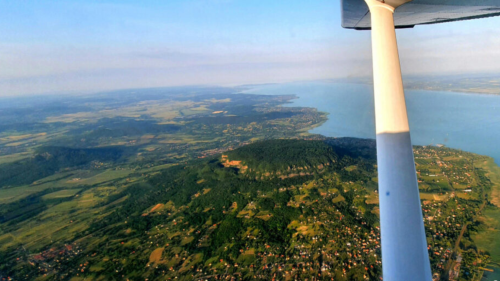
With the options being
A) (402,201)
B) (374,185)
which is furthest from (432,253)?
(402,201)

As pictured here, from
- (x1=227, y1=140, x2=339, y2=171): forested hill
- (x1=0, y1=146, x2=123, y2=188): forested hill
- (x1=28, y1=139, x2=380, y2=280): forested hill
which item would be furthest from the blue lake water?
(x1=0, y1=146, x2=123, y2=188): forested hill

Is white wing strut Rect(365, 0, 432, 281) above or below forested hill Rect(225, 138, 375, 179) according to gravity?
above

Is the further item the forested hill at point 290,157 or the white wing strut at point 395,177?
the forested hill at point 290,157

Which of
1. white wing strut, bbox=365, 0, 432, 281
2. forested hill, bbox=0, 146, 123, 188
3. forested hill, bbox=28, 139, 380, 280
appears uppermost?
white wing strut, bbox=365, 0, 432, 281

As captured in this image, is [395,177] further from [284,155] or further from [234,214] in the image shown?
[284,155]

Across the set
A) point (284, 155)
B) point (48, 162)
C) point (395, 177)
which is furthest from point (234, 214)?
point (48, 162)

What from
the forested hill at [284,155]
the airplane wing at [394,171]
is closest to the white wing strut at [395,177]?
the airplane wing at [394,171]

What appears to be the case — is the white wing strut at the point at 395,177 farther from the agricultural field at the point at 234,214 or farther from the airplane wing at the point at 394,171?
the agricultural field at the point at 234,214

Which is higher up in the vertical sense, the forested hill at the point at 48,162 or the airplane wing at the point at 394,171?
the airplane wing at the point at 394,171

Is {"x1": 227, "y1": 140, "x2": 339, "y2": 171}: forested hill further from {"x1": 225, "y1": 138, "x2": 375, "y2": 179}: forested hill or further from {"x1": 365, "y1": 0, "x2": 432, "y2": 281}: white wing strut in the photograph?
{"x1": 365, "y1": 0, "x2": 432, "y2": 281}: white wing strut
